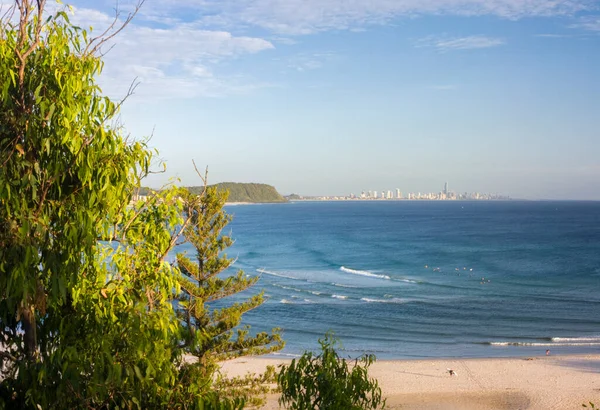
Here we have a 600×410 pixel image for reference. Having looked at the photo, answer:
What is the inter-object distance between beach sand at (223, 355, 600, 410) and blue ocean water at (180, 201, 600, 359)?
2.51 metres

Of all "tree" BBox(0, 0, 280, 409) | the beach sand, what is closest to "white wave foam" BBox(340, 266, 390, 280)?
the beach sand

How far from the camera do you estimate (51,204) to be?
491 cm

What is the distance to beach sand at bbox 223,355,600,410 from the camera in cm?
2375

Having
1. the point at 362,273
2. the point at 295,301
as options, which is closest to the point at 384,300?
the point at 295,301

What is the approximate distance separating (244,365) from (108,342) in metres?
26.5

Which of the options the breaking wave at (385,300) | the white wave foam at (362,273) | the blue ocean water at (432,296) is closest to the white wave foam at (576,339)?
the blue ocean water at (432,296)

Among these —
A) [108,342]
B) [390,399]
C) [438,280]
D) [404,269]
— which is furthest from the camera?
[404,269]

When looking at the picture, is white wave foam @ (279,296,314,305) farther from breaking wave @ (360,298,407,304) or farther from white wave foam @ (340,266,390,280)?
white wave foam @ (340,266,390,280)

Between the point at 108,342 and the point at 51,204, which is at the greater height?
the point at 51,204

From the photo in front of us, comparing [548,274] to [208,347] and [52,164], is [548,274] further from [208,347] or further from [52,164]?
[52,164]

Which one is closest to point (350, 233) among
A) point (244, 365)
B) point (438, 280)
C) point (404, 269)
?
point (404, 269)

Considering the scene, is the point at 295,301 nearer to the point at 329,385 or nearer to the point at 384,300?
the point at 384,300

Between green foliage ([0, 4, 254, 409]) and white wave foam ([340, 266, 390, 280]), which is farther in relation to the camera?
white wave foam ([340, 266, 390, 280])

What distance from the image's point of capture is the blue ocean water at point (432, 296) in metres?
34.8
